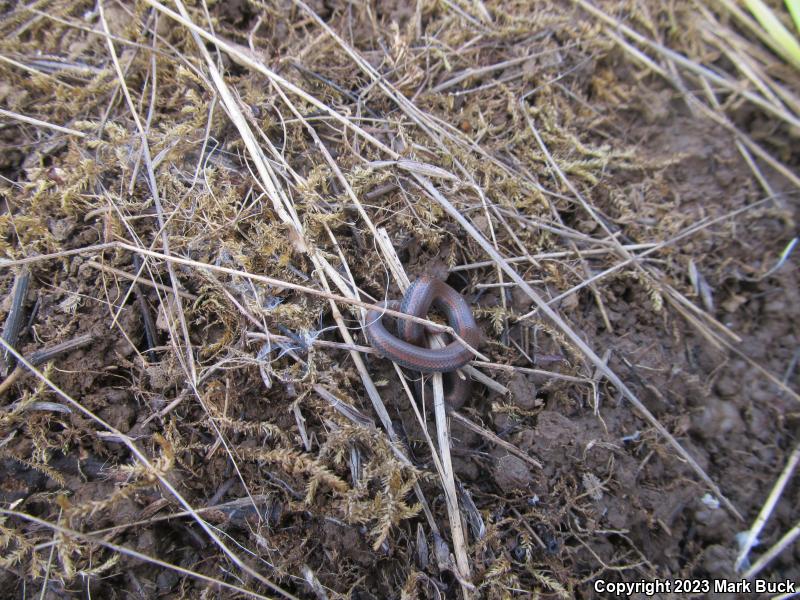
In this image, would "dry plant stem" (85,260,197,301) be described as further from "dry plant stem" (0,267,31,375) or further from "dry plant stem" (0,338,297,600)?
"dry plant stem" (0,338,297,600)

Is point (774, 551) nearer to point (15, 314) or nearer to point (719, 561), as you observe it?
point (719, 561)

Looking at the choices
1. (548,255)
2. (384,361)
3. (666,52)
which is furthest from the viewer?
(666,52)

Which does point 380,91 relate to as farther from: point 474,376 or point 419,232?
point 474,376

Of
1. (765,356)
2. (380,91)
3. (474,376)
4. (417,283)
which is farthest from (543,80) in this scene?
(765,356)

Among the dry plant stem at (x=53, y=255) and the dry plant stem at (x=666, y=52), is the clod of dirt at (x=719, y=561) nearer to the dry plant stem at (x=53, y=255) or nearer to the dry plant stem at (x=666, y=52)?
the dry plant stem at (x=666, y=52)

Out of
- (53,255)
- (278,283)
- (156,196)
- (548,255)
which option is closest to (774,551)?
(548,255)

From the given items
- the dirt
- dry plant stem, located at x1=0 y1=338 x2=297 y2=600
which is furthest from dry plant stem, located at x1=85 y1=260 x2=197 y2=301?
dry plant stem, located at x1=0 y1=338 x2=297 y2=600
